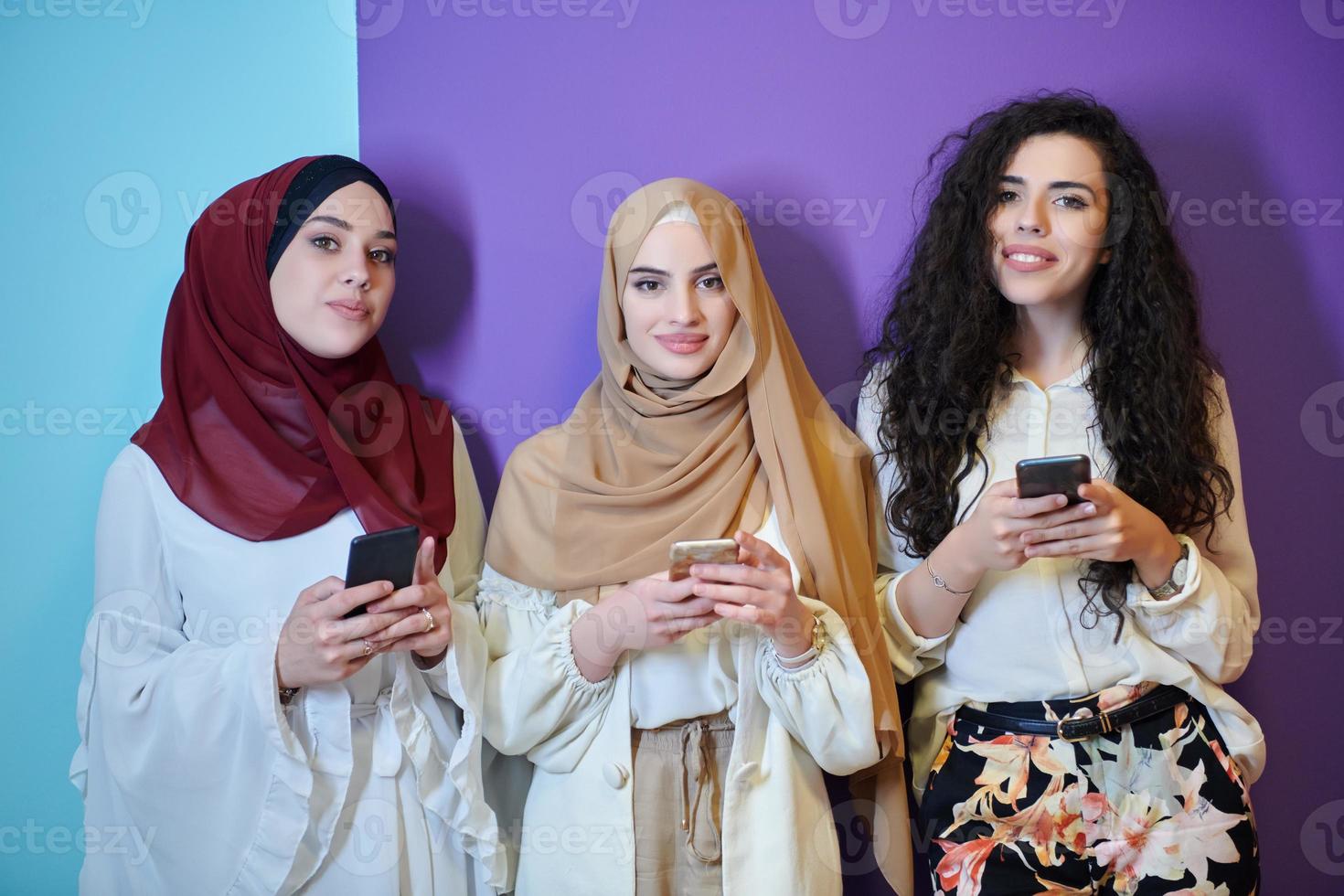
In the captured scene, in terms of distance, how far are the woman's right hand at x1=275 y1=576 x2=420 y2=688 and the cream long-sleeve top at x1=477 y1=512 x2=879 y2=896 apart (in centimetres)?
30

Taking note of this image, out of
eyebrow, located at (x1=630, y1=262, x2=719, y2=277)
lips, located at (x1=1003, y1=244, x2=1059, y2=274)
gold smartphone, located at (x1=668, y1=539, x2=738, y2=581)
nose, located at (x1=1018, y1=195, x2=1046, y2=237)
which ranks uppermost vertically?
nose, located at (x1=1018, y1=195, x2=1046, y2=237)

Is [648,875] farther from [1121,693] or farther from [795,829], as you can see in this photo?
[1121,693]

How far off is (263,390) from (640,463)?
741 millimetres

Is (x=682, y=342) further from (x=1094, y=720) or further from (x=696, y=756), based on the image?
(x=1094, y=720)

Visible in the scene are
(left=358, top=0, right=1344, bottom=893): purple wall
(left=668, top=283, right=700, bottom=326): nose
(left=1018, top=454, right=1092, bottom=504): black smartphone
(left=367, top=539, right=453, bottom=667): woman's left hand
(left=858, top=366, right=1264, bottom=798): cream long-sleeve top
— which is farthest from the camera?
(left=358, top=0, right=1344, bottom=893): purple wall

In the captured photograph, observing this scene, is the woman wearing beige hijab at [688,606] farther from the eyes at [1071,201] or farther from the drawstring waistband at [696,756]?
the eyes at [1071,201]

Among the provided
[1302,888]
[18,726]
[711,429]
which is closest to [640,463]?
[711,429]

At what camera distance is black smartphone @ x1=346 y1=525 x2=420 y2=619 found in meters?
1.62

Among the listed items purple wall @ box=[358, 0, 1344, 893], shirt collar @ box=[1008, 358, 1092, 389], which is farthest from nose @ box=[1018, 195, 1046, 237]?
purple wall @ box=[358, 0, 1344, 893]

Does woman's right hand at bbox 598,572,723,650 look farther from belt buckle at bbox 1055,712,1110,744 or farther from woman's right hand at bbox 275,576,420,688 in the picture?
belt buckle at bbox 1055,712,1110,744

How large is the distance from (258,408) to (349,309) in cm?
26

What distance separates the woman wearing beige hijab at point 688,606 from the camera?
1795 mm

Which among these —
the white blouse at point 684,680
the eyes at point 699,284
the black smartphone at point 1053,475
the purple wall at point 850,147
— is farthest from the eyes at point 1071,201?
the white blouse at point 684,680

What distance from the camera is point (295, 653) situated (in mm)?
1702
